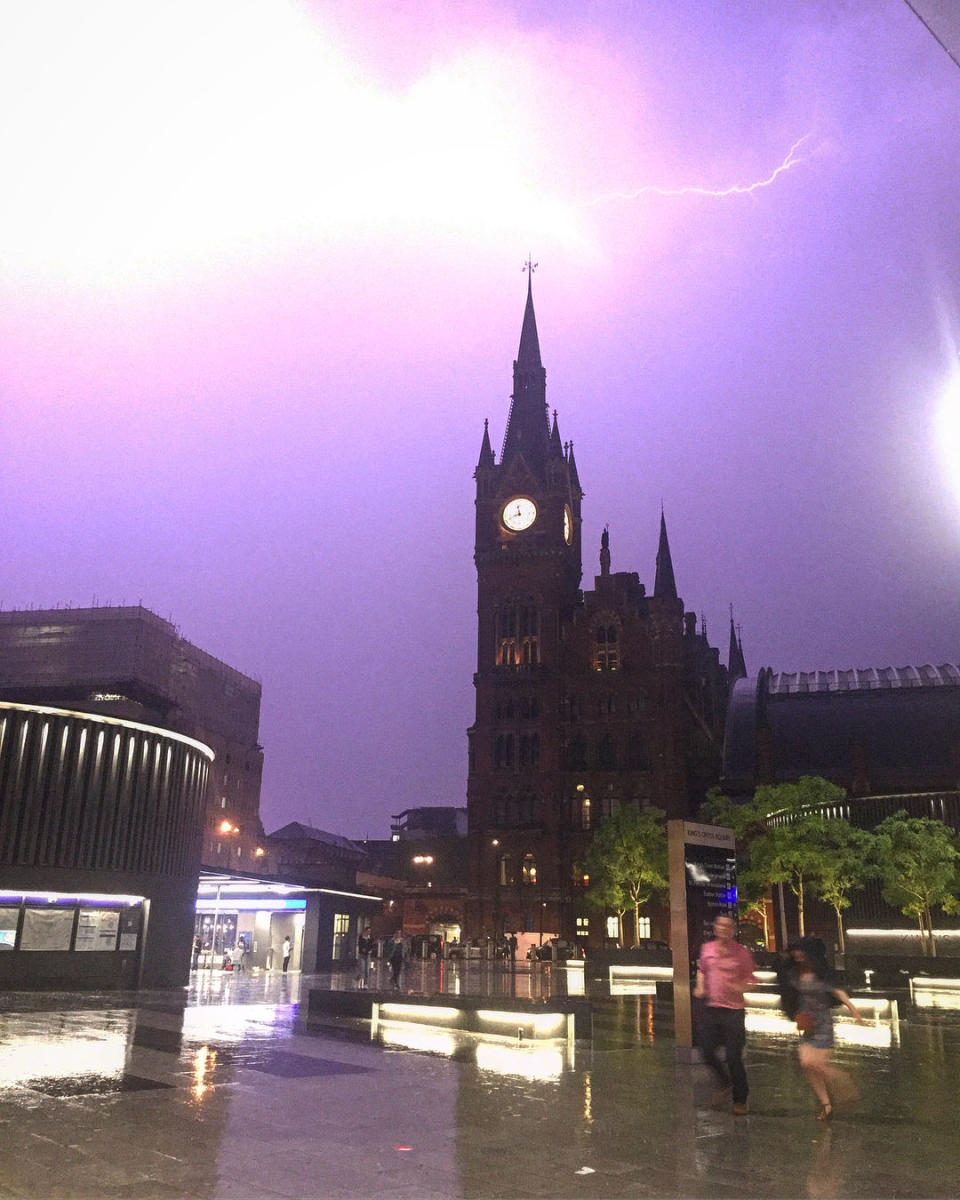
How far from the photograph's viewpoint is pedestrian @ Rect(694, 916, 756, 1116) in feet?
37.0

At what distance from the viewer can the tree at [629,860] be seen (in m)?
72.1

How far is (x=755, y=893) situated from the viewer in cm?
6147

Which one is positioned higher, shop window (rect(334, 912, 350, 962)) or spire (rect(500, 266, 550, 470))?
spire (rect(500, 266, 550, 470))

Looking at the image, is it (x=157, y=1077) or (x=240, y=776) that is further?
(x=240, y=776)

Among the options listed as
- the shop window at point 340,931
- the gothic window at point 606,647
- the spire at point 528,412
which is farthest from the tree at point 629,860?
the spire at point 528,412

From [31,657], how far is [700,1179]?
9229 cm

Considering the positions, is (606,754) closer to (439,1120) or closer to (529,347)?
(529,347)

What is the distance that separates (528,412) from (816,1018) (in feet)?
321

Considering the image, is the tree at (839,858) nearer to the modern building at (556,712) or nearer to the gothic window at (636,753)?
the modern building at (556,712)

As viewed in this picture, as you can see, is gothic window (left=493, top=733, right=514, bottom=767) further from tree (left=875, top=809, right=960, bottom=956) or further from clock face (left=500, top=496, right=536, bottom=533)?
tree (left=875, top=809, right=960, bottom=956)

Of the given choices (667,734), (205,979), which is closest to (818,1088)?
(205,979)

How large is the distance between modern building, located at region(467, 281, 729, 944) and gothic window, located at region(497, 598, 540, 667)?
0.36ft

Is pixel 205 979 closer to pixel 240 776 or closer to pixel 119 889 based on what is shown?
pixel 119 889

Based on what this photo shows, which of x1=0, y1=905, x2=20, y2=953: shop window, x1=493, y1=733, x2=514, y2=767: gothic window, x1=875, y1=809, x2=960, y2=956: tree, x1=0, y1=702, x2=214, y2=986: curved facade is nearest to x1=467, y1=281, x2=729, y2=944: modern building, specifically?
x1=493, y1=733, x2=514, y2=767: gothic window
